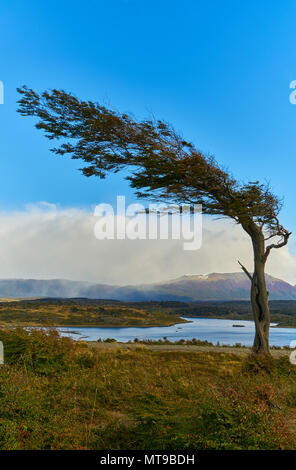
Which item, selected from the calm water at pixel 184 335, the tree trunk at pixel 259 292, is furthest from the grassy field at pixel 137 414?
the calm water at pixel 184 335

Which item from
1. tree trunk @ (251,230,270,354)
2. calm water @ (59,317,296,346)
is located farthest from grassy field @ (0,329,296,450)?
calm water @ (59,317,296,346)

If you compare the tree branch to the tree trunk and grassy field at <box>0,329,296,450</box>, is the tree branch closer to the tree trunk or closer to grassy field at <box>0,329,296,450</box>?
the tree trunk

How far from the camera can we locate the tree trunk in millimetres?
14789

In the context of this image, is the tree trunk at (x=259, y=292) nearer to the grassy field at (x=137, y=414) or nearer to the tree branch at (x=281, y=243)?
the tree branch at (x=281, y=243)

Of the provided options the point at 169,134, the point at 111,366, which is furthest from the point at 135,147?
the point at 111,366

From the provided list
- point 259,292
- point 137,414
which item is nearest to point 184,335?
point 259,292

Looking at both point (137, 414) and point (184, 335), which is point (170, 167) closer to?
point (137, 414)

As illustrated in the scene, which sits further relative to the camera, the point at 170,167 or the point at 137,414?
the point at 170,167

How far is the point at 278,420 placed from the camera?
4793 millimetres

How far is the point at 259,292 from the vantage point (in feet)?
49.3

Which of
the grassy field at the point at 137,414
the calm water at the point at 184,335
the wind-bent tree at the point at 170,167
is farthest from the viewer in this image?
the calm water at the point at 184,335

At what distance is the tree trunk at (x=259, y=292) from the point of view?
14.8 metres
